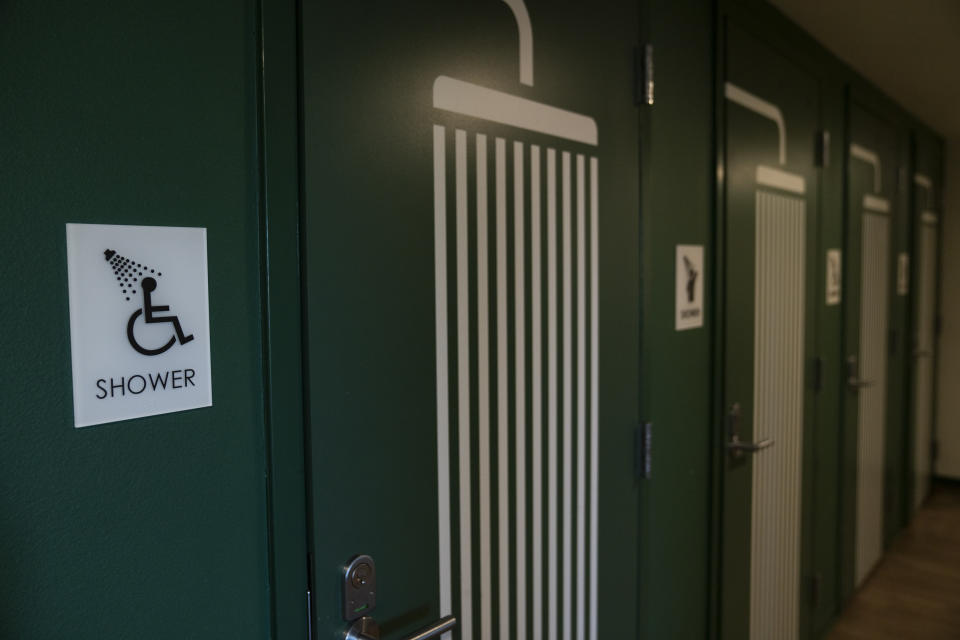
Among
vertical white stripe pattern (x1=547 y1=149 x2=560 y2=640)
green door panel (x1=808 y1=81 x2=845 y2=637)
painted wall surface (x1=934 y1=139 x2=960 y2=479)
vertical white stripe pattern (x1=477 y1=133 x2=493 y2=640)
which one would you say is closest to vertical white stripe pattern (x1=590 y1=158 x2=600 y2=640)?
vertical white stripe pattern (x1=547 y1=149 x2=560 y2=640)

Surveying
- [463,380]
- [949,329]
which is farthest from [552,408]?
[949,329]

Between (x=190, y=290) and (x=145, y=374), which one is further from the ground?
(x=190, y=290)

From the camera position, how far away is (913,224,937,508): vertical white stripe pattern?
4.40 m

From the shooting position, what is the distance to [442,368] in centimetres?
117

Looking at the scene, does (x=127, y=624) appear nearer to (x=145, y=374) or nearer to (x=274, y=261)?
(x=145, y=374)

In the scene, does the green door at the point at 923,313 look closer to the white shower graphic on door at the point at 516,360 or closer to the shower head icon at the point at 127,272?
the white shower graphic on door at the point at 516,360

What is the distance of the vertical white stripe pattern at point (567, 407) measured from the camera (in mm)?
1430

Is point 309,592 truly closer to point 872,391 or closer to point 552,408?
point 552,408

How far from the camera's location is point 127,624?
2.67ft

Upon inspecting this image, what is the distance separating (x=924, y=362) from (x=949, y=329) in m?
0.69

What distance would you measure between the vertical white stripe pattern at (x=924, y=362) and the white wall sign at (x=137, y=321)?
4.73 m

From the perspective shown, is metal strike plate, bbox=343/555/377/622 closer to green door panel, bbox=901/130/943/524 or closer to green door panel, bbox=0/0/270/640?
green door panel, bbox=0/0/270/640

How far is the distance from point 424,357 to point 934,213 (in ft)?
16.2

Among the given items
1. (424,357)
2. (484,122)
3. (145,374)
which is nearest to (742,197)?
(484,122)
